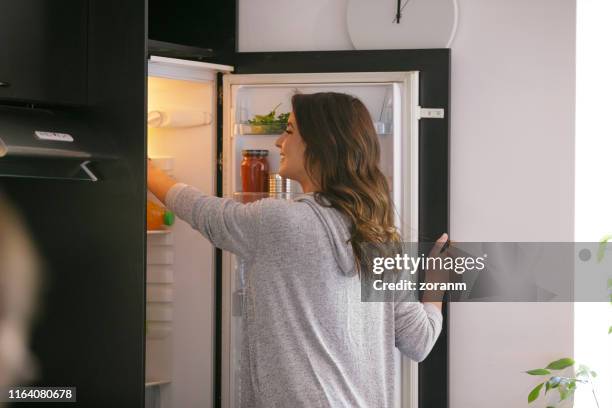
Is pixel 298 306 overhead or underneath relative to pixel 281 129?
underneath

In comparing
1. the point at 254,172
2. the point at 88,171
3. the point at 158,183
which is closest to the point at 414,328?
the point at 158,183

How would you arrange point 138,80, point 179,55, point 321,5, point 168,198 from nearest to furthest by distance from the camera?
1. point 168,198
2. point 138,80
3. point 179,55
4. point 321,5

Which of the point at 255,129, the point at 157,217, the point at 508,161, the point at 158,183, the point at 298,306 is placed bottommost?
the point at 298,306

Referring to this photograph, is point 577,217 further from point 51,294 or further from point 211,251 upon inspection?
point 51,294

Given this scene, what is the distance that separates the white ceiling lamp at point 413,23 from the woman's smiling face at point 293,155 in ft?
5.57

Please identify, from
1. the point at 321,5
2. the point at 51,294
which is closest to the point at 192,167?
the point at 321,5

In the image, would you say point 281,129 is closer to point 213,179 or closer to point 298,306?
point 213,179

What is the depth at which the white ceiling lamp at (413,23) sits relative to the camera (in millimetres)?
3506

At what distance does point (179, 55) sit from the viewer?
333 cm

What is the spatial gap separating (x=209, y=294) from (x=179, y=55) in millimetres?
962

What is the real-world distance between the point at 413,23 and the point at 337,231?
1.93m

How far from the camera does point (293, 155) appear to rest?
191 cm

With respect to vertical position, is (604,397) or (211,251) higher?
(211,251)

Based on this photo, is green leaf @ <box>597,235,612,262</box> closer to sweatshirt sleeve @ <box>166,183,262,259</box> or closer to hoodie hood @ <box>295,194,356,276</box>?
hoodie hood @ <box>295,194,356,276</box>
